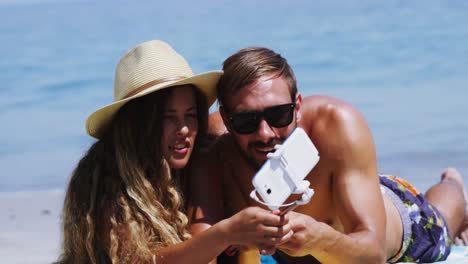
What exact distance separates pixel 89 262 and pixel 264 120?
1.00 meters

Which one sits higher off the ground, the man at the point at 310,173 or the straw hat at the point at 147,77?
the straw hat at the point at 147,77

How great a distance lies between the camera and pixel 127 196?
383cm

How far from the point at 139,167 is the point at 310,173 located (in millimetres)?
769

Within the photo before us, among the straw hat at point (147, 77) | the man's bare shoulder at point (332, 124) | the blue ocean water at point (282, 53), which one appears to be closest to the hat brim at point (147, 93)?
the straw hat at point (147, 77)

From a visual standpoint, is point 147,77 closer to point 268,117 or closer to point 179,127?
point 179,127

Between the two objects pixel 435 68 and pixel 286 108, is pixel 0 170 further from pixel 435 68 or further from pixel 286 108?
pixel 435 68

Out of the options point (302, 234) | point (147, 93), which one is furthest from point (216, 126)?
point (302, 234)

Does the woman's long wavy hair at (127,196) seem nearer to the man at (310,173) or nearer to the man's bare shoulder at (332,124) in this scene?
the man at (310,173)

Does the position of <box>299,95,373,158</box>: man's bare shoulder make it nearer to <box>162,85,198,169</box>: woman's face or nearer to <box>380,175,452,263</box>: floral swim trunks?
<box>162,85,198,169</box>: woman's face

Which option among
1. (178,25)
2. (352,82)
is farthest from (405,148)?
(178,25)

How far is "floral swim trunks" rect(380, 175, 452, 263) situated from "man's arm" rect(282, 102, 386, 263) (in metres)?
0.87

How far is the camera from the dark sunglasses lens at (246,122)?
3.72 m

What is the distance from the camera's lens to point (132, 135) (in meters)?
3.91

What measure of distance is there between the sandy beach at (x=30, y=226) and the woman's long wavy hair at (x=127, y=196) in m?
1.87
